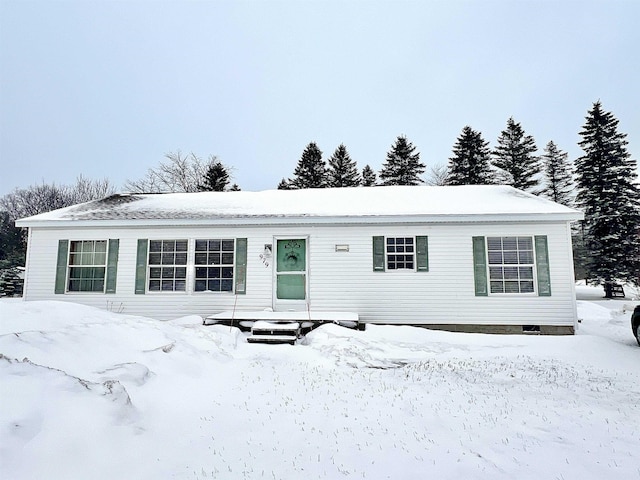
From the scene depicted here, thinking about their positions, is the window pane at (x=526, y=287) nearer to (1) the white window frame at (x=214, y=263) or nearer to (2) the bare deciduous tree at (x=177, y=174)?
(1) the white window frame at (x=214, y=263)

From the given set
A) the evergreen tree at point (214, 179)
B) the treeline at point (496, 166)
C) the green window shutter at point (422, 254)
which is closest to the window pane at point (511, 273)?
the green window shutter at point (422, 254)

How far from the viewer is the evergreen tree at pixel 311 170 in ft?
109

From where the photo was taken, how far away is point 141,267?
9.89 m

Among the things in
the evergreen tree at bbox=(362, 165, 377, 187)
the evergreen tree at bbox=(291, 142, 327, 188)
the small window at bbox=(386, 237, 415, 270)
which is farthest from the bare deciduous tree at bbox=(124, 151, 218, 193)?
the small window at bbox=(386, 237, 415, 270)

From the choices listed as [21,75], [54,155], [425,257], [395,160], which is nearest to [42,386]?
[425,257]

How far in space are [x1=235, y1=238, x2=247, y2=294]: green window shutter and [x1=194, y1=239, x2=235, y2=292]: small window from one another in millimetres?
188

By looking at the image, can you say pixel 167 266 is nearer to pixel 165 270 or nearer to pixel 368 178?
pixel 165 270

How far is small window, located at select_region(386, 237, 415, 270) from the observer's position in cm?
942

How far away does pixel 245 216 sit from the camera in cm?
972

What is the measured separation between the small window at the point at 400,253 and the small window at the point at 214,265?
14.3 feet

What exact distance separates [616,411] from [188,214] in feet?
32.0

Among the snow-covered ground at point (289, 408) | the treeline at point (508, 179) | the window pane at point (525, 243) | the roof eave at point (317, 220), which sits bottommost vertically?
the snow-covered ground at point (289, 408)

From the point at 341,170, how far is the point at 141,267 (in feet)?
83.6

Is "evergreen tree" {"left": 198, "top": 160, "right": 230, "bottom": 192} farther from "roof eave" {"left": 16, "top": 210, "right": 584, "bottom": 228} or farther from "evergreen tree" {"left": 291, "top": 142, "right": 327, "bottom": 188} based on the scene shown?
"roof eave" {"left": 16, "top": 210, "right": 584, "bottom": 228}
